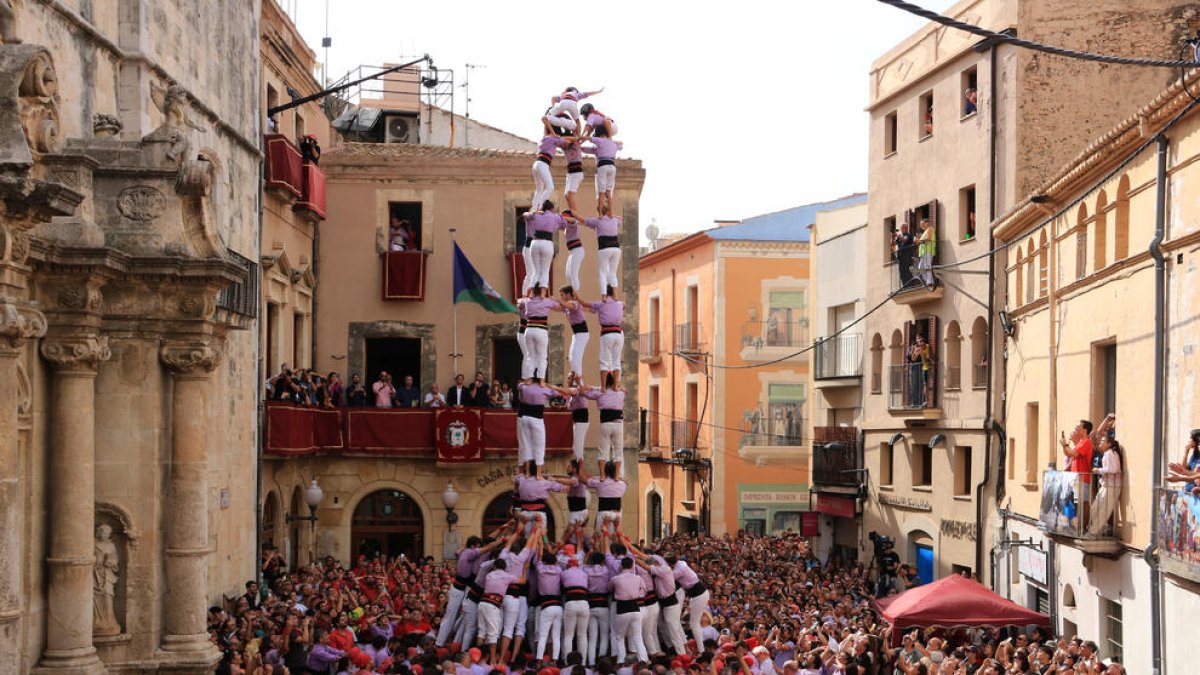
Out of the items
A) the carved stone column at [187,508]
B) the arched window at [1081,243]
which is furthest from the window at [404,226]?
the carved stone column at [187,508]

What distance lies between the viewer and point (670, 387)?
52.7 m

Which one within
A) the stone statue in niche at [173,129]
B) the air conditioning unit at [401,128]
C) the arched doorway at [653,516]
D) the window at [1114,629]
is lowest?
the arched doorway at [653,516]

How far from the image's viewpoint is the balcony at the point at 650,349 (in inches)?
2114

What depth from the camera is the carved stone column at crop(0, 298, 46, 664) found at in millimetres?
13242

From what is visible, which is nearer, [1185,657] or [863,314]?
[1185,657]

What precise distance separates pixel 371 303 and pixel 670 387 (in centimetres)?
1896

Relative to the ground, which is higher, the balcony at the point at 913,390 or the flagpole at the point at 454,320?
the flagpole at the point at 454,320

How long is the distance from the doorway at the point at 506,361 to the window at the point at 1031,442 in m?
12.2

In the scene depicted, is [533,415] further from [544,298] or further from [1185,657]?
[1185,657]

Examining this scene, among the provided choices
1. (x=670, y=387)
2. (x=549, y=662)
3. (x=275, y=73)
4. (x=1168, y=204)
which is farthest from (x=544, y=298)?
(x=670, y=387)

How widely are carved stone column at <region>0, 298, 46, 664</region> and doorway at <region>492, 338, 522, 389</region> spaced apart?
2229cm

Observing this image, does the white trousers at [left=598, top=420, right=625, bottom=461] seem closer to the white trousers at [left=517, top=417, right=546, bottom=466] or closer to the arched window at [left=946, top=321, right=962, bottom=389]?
the white trousers at [left=517, top=417, right=546, bottom=466]

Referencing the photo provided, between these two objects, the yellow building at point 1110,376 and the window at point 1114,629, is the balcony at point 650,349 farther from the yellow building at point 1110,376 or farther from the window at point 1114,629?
the window at point 1114,629

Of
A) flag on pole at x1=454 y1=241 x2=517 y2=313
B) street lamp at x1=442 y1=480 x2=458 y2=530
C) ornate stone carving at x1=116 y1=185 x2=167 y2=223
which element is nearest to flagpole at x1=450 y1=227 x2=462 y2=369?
flag on pole at x1=454 y1=241 x2=517 y2=313
